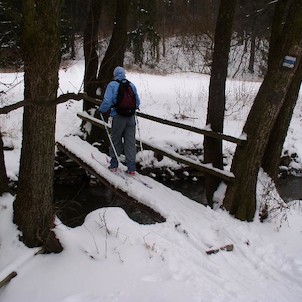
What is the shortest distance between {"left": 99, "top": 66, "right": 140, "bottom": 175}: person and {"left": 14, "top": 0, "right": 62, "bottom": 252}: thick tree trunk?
265cm

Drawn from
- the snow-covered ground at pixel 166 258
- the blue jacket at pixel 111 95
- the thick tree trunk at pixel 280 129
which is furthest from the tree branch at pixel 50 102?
the thick tree trunk at pixel 280 129

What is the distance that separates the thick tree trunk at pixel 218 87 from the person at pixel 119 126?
1.37 metres

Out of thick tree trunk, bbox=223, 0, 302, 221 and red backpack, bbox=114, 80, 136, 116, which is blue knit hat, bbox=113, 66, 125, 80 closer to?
red backpack, bbox=114, 80, 136, 116

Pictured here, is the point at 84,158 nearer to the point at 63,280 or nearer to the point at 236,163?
the point at 236,163

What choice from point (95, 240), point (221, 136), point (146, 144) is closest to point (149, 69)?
point (146, 144)

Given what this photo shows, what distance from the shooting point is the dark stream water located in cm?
804

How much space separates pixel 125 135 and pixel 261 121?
2.60 metres

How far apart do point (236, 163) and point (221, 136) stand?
0.50 metres

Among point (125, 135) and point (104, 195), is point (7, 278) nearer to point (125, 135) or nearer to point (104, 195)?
point (125, 135)

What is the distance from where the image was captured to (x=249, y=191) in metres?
5.68

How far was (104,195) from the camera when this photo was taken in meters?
Result: 9.05

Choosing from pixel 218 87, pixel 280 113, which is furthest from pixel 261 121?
pixel 218 87

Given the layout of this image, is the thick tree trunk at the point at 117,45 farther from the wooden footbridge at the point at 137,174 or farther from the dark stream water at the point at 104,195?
the dark stream water at the point at 104,195

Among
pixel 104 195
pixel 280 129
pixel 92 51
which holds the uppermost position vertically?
pixel 92 51
